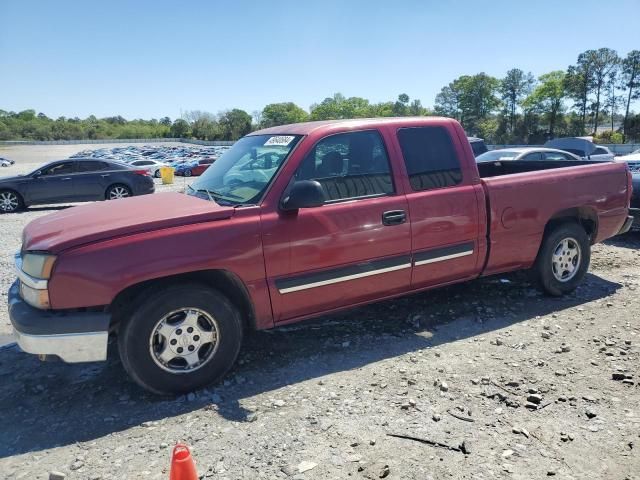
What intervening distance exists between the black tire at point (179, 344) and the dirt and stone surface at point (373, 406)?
0.14 metres

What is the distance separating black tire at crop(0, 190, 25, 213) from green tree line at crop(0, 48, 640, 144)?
213 feet

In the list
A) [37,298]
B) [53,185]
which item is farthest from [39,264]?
[53,185]

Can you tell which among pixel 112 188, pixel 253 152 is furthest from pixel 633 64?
pixel 253 152

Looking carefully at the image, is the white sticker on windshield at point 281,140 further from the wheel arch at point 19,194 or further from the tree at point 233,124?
the tree at point 233,124

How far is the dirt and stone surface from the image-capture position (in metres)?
2.66

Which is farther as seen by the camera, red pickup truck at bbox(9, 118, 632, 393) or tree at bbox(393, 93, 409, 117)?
tree at bbox(393, 93, 409, 117)

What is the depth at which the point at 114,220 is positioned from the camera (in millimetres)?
3412

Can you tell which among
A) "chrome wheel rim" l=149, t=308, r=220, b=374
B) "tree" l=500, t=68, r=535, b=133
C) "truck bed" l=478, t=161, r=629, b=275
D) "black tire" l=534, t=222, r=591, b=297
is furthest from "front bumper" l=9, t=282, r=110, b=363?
"tree" l=500, t=68, r=535, b=133

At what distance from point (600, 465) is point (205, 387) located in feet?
8.22

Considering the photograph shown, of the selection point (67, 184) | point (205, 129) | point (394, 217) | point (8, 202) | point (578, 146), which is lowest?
point (8, 202)

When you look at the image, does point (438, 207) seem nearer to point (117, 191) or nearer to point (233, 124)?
point (117, 191)

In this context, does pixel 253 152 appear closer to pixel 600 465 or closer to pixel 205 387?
pixel 205 387

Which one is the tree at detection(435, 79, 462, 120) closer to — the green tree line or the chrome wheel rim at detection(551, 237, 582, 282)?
the green tree line

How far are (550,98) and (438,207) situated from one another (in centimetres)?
8932
